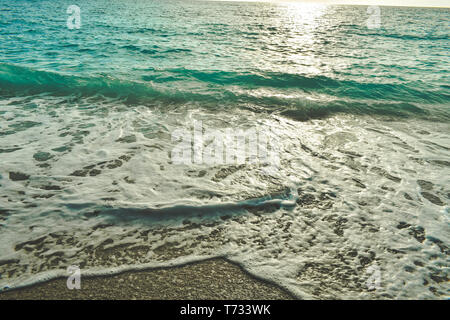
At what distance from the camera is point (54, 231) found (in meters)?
2.77

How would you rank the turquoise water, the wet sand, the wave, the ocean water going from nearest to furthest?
the wet sand < the ocean water < the wave < the turquoise water

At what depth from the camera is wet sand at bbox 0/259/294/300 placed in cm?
215

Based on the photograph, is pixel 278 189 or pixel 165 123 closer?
pixel 278 189

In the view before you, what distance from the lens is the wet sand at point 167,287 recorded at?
215cm

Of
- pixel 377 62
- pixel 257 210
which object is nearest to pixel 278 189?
pixel 257 210

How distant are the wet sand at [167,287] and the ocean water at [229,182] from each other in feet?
0.34

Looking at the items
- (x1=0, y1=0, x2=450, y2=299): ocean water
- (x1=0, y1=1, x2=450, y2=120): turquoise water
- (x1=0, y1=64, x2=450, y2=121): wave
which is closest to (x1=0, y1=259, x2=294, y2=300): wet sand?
(x1=0, y1=0, x2=450, y2=299): ocean water

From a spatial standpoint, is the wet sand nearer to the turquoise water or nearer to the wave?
the wave

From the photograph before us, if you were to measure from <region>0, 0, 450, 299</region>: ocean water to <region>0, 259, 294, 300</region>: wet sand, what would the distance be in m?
0.10

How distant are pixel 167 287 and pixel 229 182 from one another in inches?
68.6

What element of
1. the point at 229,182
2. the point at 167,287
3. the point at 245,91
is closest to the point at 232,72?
the point at 245,91

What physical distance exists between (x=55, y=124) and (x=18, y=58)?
8.00 m

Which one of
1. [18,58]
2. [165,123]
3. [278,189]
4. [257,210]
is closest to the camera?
[257,210]

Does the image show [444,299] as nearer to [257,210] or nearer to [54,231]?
[257,210]
